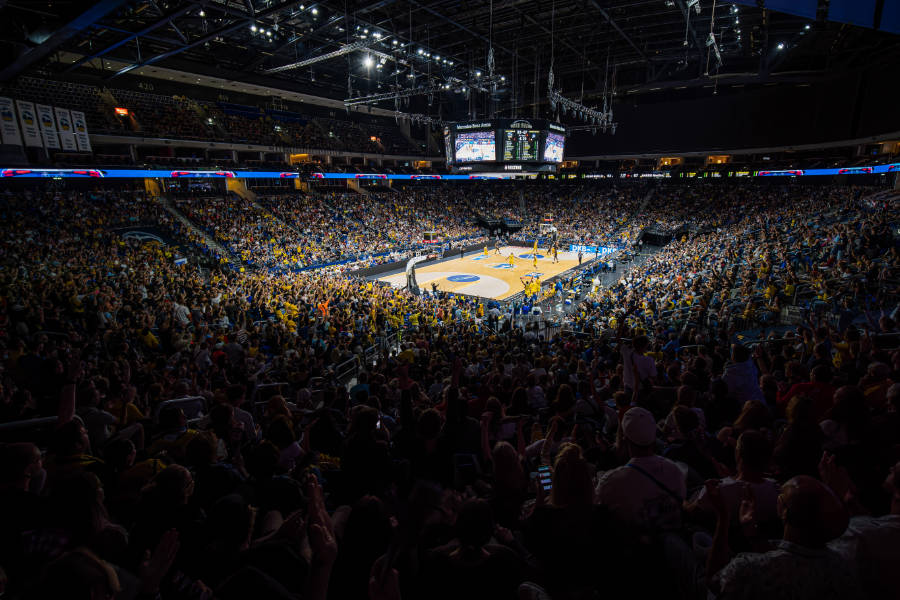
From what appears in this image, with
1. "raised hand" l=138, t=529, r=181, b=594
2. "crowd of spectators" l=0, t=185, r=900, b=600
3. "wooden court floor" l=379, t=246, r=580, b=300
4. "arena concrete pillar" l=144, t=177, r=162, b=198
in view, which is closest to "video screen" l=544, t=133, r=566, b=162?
"wooden court floor" l=379, t=246, r=580, b=300

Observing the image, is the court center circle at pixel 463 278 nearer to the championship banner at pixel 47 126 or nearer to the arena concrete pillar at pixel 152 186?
the arena concrete pillar at pixel 152 186

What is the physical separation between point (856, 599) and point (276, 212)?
Answer: 4036cm

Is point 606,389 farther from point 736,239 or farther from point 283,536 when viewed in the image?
point 736,239

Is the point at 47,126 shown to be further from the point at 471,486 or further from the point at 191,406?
the point at 471,486

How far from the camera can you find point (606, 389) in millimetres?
6602

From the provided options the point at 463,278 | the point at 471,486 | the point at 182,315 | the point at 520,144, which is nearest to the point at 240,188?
the point at 463,278

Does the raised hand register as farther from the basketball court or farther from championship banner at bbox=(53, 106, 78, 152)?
championship banner at bbox=(53, 106, 78, 152)

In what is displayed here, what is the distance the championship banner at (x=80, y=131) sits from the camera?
84.9ft

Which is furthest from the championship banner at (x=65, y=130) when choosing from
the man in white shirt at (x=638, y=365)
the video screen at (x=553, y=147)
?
the man in white shirt at (x=638, y=365)

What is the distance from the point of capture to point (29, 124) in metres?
23.1

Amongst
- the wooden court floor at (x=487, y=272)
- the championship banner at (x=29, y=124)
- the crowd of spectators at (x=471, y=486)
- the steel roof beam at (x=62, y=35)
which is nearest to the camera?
the crowd of spectators at (x=471, y=486)

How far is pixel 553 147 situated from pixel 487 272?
1259 centimetres

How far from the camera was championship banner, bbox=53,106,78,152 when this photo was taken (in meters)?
24.9

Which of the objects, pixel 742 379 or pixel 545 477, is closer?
pixel 545 477
